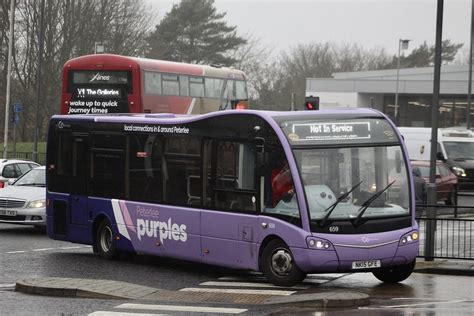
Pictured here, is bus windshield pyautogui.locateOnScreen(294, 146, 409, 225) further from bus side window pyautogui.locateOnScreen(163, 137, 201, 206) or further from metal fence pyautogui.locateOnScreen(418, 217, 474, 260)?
metal fence pyautogui.locateOnScreen(418, 217, 474, 260)

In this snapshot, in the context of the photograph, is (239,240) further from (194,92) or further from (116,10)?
(116,10)

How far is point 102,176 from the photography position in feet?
58.1

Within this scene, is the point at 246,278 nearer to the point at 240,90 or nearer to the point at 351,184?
the point at 351,184

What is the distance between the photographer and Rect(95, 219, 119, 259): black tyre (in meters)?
17.5

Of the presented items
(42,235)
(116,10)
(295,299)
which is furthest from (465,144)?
(116,10)

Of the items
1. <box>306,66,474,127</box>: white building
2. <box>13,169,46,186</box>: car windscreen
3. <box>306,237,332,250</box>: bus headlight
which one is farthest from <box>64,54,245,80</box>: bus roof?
<box>306,66,474,127</box>: white building

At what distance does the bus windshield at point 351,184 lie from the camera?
45.5 feet

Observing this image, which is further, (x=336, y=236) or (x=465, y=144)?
(x=465, y=144)

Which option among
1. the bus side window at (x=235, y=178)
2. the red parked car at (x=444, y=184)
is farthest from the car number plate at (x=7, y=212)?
the red parked car at (x=444, y=184)

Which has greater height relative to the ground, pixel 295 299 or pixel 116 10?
pixel 116 10

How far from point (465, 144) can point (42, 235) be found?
74.8 ft

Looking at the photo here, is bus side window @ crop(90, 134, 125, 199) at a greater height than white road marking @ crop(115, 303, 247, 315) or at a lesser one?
greater

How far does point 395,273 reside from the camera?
14.7m

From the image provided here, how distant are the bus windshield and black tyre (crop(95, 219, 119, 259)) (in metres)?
4.85
